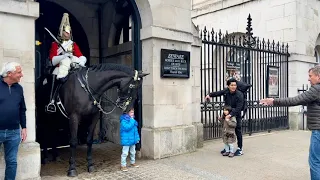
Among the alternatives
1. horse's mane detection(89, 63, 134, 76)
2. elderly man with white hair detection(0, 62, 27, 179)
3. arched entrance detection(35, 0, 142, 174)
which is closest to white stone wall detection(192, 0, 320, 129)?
arched entrance detection(35, 0, 142, 174)

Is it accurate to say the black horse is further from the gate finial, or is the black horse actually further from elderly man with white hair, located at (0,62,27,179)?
the gate finial

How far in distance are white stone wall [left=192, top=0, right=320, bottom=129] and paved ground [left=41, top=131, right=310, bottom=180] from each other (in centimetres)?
381

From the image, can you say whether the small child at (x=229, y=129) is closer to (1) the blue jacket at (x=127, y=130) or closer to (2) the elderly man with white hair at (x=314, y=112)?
(1) the blue jacket at (x=127, y=130)

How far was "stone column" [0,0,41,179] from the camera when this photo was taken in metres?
4.51

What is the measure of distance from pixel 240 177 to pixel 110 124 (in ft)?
14.7

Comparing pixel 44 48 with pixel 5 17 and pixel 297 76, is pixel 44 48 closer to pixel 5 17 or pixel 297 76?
pixel 5 17

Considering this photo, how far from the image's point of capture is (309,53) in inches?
454

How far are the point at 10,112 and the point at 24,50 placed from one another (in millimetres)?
1151

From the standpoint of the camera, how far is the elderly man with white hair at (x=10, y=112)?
157 inches

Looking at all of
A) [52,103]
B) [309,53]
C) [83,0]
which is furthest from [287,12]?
[52,103]

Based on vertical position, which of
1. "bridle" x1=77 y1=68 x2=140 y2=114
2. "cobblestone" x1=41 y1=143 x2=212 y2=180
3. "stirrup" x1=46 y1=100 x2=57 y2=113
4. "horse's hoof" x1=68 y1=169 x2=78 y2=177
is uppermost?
"bridle" x1=77 y1=68 x2=140 y2=114

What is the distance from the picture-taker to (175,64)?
266 inches

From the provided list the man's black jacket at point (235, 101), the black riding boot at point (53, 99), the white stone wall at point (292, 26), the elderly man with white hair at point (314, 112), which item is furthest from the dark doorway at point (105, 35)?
the white stone wall at point (292, 26)

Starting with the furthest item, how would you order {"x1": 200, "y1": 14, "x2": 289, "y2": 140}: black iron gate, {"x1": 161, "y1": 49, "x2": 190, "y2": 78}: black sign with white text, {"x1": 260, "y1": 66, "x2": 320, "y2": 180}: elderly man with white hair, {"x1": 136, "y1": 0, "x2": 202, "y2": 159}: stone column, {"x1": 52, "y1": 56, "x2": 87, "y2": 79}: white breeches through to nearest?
1. {"x1": 200, "y1": 14, "x2": 289, "y2": 140}: black iron gate
2. {"x1": 161, "y1": 49, "x2": 190, "y2": 78}: black sign with white text
3. {"x1": 136, "y1": 0, "x2": 202, "y2": 159}: stone column
4. {"x1": 52, "y1": 56, "x2": 87, "y2": 79}: white breeches
5. {"x1": 260, "y1": 66, "x2": 320, "y2": 180}: elderly man with white hair
